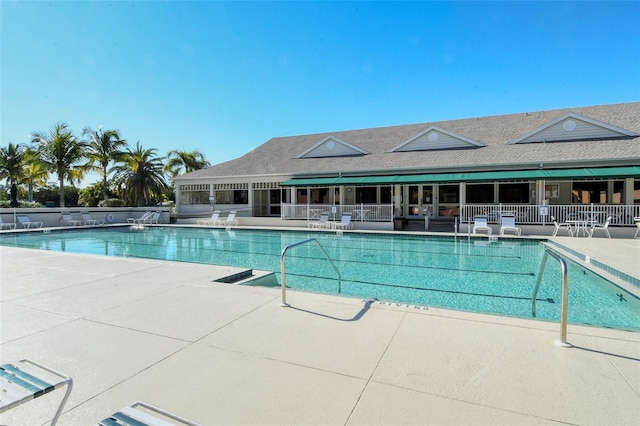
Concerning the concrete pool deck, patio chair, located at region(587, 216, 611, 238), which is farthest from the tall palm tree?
patio chair, located at region(587, 216, 611, 238)

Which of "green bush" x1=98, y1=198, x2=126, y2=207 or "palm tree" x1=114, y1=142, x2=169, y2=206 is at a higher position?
"palm tree" x1=114, y1=142, x2=169, y2=206

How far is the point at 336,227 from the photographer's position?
19000 mm

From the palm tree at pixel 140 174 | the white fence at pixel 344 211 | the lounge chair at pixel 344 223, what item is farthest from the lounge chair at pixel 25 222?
the lounge chair at pixel 344 223

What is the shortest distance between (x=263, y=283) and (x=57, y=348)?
401cm

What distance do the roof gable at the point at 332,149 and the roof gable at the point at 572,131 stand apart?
9.45 m

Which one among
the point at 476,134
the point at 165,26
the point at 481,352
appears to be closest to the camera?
the point at 481,352

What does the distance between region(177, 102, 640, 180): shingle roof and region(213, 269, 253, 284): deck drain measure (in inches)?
538

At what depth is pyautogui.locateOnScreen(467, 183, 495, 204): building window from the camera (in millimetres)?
20266

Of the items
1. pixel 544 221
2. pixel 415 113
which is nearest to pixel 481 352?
pixel 544 221

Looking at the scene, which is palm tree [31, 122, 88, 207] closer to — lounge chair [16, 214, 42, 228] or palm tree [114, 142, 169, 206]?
palm tree [114, 142, 169, 206]

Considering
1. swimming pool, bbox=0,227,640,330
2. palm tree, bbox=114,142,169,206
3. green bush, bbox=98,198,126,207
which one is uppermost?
palm tree, bbox=114,142,169,206

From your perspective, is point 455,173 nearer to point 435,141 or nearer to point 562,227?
point 435,141

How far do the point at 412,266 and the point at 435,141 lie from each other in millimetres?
13252

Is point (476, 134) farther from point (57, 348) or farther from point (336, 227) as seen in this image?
point (57, 348)
